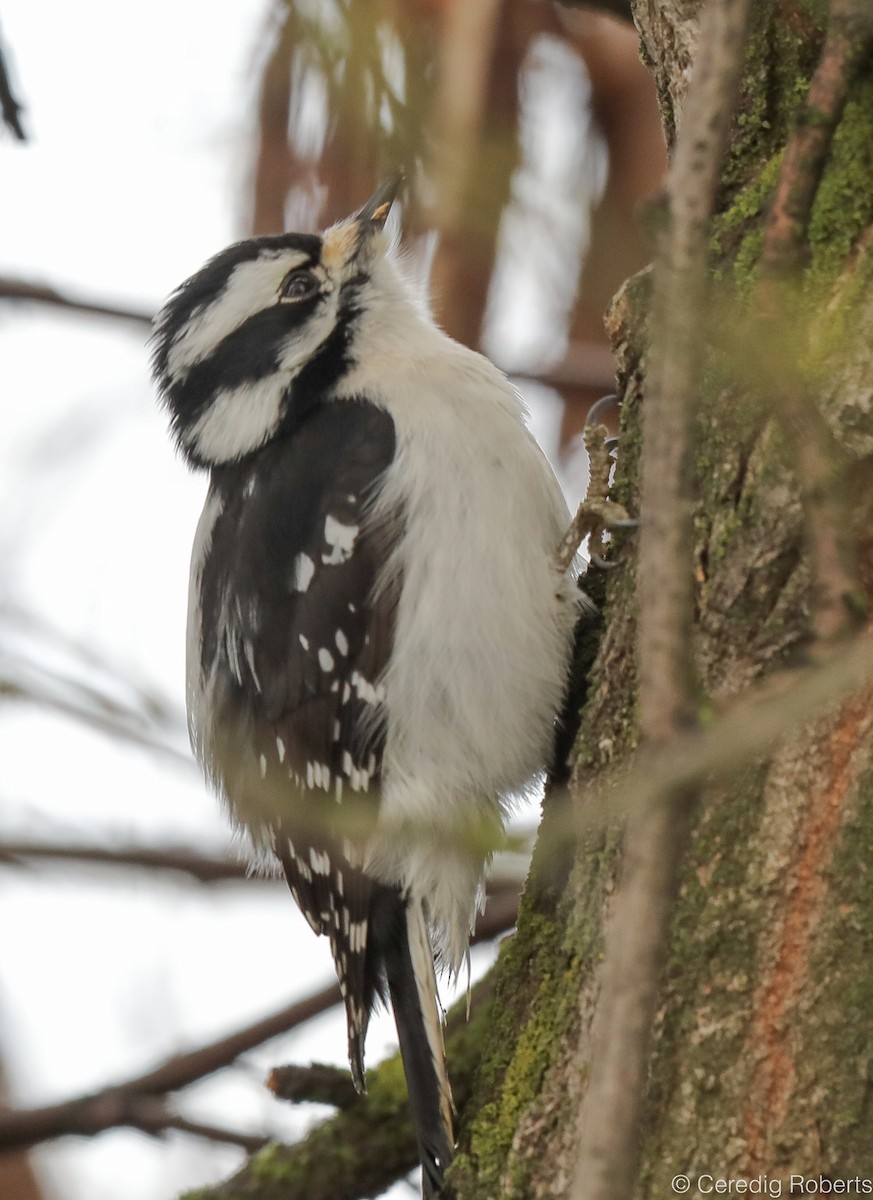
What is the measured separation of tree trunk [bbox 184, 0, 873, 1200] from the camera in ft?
6.82

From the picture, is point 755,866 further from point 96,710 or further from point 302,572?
point 302,572

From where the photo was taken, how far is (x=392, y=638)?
3.23 metres

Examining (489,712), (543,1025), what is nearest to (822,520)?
(543,1025)

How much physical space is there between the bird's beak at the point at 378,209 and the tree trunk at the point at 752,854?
1.39 meters

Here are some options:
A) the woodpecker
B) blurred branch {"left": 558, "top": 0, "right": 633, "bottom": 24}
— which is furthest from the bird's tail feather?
blurred branch {"left": 558, "top": 0, "right": 633, "bottom": 24}

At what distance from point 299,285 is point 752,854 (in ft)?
7.54

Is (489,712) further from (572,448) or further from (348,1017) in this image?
(572,448)

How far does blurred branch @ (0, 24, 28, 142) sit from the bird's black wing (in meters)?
0.96

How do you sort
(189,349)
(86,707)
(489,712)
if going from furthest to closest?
(189,349) → (489,712) → (86,707)

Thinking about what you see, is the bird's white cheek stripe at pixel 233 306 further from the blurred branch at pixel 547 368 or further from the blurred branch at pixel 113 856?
the blurred branch at pixel 113 856

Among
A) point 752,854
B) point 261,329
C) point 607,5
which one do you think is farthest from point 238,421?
point 752,854

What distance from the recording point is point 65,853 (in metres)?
1.53

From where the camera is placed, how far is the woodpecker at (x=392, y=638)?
10.4 ft

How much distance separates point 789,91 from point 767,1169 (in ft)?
5.94
